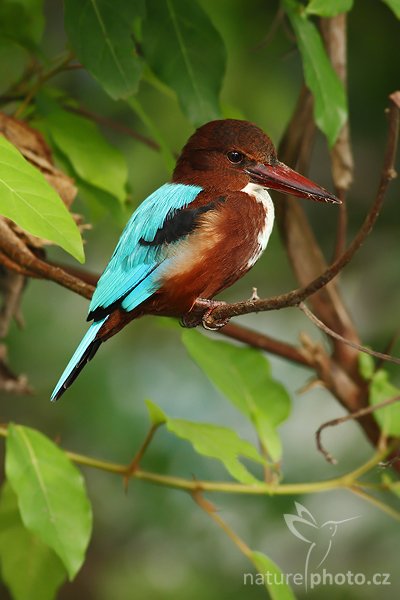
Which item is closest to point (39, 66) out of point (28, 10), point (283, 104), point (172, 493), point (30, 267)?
point (28, 10)

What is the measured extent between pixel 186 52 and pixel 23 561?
2.86 ft

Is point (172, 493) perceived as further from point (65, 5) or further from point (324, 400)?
point (65, 5)

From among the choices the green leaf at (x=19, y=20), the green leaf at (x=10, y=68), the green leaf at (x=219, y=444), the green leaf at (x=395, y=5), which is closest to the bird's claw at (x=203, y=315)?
the green leaf at (x=219, y=444)

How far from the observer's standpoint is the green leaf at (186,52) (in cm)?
154

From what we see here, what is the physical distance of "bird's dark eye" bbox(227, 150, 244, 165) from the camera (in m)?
1.34

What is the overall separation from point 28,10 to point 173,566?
6.30ft

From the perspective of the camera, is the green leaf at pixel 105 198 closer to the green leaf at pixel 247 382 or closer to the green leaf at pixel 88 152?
the green leaf at pixel 88 152

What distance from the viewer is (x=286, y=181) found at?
47.8 inches

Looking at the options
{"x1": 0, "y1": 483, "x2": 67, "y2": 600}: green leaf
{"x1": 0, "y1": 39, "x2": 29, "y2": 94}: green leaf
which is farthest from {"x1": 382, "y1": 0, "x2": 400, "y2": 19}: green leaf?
{"x1": 0, "y1": 39, "x2": 29, "y2": 94}: green leaf

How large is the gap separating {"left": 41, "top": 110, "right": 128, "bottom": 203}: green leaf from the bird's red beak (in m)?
0.37

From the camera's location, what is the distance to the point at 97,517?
3.34 m

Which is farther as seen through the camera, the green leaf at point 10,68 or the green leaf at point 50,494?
the green leaf at point 10,68

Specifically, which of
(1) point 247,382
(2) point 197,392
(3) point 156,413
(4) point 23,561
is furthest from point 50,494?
(2) point 197,392

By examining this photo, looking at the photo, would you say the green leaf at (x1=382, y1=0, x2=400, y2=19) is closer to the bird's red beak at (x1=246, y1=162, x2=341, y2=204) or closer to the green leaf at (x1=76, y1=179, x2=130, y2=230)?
the bird's red beak at (x1=246, y1=162, x2=341, y2=204)
